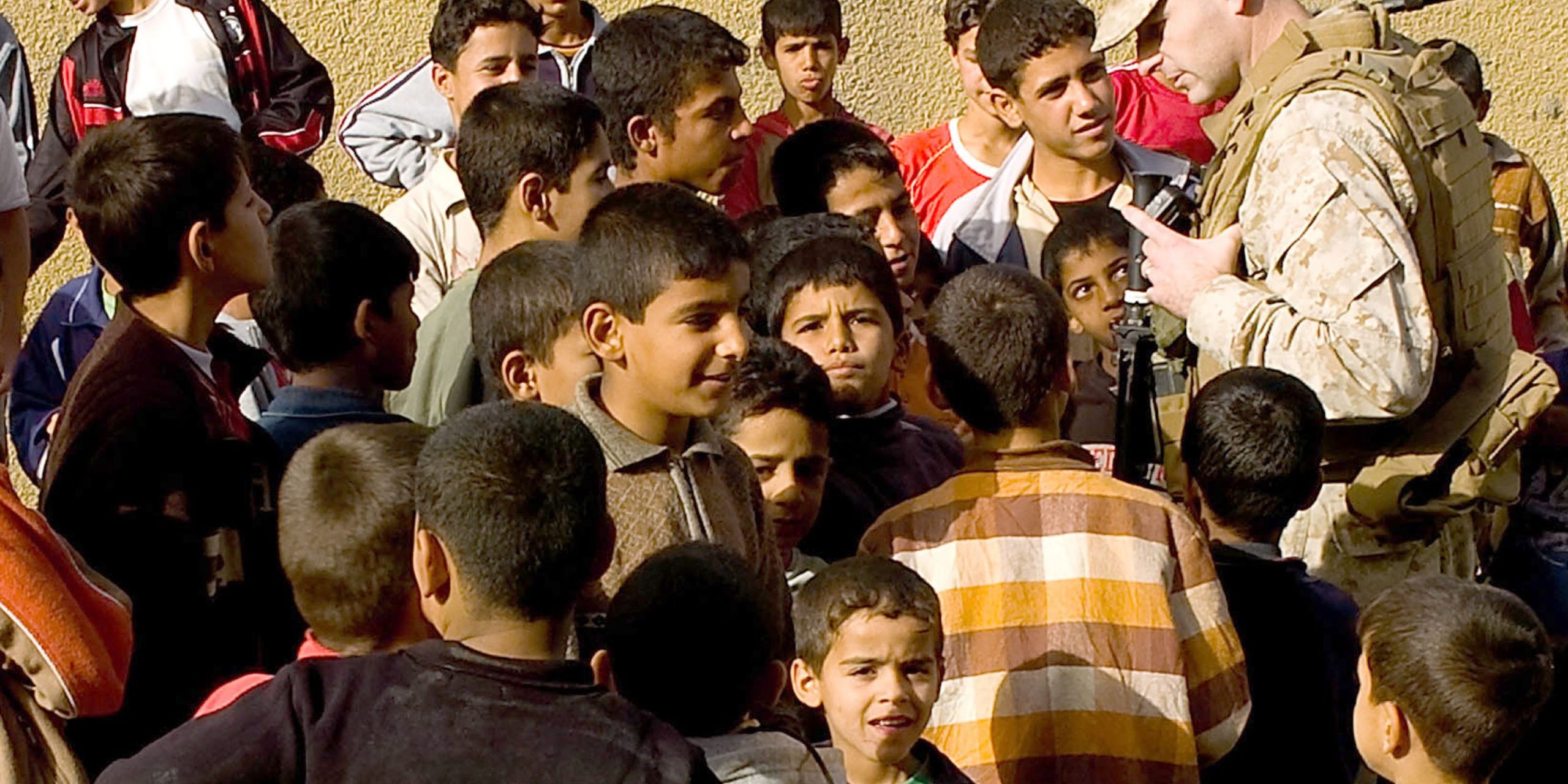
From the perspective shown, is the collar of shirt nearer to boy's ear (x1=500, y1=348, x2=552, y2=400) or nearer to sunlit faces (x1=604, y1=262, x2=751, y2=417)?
sunlit faces (x1=604, y1=262, x2=751, y2=417)

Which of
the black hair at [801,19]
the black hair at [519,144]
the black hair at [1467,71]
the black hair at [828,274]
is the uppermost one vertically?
the black hair at [519,144]

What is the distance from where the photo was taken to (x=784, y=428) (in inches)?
153

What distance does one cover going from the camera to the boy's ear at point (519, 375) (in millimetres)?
3732

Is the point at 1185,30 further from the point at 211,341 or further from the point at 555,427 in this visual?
the point at 555,427

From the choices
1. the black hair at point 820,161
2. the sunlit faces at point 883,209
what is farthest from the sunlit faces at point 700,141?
the sunlit faces at point 883,209

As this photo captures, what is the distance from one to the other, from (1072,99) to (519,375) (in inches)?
84.3

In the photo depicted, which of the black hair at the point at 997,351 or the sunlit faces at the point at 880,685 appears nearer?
the sunlit faces at the point at 880,685

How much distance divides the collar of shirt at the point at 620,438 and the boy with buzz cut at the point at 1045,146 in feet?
6.75

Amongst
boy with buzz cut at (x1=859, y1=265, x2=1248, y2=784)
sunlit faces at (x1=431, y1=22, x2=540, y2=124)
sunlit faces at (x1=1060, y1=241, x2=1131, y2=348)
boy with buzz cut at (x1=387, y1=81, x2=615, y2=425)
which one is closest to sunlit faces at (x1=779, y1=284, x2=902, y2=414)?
boy with buzz cut at (x1=387, y1=81, x2=615, y2=425)

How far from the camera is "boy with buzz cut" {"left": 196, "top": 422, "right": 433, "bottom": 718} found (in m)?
2.87

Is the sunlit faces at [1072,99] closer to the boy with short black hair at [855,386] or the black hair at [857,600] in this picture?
the boy with short black hair at [855,386]

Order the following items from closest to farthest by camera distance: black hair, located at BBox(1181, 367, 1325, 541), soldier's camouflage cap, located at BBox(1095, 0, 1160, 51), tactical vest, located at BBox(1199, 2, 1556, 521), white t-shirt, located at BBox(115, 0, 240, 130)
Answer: black hair, located at BBox(1181, 367, 1325, 541) < tactical vest, located at BBox(1199, 2, 1556, 521) < soldier's camouflage cap, located at BBox(1095, 0, 1160, 51) < white t-shirt, located at BBox(115, 0, 240, 130)

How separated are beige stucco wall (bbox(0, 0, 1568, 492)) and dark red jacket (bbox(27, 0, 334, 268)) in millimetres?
980

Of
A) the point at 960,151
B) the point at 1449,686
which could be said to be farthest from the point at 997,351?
the point at 960,151
